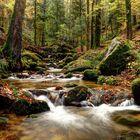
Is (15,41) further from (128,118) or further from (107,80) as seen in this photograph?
(128,118)

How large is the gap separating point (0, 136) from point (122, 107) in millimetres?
4726

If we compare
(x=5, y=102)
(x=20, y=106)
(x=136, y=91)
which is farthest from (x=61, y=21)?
(x=20, y=106)

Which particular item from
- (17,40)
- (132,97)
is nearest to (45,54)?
(17,40)

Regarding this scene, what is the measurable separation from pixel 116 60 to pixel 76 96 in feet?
19.4

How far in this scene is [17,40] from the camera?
17.4 meters

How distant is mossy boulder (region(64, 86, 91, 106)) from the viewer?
32.3ft

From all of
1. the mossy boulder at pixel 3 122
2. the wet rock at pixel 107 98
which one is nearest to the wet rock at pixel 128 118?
the wet rock at pixel 107 98

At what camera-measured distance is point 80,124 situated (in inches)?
302

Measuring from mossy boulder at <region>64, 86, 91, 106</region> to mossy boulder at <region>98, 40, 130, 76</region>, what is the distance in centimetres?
515

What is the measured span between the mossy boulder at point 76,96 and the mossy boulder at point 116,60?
5155 millimetres

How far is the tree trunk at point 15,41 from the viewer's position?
55.5 ft

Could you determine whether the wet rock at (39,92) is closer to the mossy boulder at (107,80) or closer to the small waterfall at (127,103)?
the small waterfall at (127,103)

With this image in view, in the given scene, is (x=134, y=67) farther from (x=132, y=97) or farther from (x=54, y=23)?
(x=54, y=23)

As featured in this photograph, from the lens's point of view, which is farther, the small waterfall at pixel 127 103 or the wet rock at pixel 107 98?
the wet rock at pixel 107 98
